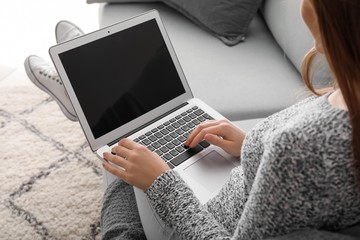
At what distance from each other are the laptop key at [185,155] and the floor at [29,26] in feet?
4.07

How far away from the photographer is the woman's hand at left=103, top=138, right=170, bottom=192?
85 cm

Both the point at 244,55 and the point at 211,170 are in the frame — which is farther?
the point at 244,55

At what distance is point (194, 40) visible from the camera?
1.54 metres

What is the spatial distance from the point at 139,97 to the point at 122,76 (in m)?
0.07

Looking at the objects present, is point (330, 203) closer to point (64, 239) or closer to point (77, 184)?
point (64, 239)

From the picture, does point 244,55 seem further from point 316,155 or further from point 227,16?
point 316,155

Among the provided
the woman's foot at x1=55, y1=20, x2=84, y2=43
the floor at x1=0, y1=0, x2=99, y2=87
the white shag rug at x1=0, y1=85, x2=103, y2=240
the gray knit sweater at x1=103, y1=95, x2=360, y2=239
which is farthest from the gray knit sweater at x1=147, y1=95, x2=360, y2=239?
the floor at x1=0, y1=0, x2=99, y2=87

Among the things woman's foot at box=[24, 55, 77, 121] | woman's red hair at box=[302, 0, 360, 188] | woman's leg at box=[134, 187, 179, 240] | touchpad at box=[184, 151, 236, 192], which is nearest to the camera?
woman's red hair at box=[302, 0, 360, 188]

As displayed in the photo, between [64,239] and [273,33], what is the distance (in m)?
1.05

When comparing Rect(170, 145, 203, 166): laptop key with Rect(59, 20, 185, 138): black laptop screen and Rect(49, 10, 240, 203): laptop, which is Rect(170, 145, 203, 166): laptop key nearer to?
Rect(49, 10, 240, 203): laptop

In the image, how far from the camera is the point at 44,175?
152 cm

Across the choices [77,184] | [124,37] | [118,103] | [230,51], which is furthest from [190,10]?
[77,184]

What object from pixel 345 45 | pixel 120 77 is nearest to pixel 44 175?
pixel 120 77

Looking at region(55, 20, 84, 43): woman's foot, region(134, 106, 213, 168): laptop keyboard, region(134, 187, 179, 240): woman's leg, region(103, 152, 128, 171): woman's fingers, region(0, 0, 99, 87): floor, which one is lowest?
region(134, 187, 179, 240): woman's leg
